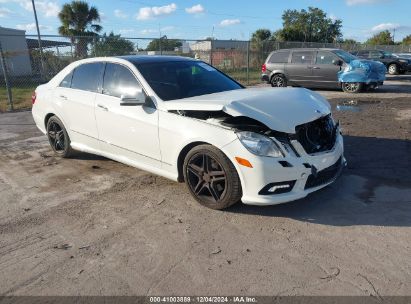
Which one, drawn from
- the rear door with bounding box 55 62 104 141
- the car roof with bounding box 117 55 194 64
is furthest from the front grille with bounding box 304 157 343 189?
the rear door with bounding box 55 62 104 141

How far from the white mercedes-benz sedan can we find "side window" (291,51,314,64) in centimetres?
1056

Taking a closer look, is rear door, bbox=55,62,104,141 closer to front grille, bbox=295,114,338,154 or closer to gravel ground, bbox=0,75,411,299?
gravel ground, bbox=0,75,411,299

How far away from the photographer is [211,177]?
421 cm

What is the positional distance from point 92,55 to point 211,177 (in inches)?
488

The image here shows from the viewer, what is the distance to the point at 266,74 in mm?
16531

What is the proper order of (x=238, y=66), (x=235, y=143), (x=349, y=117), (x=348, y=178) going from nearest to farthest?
(x=235, y=143), (x=348, y=178), (x=349, y=117), (x=238, y=66)

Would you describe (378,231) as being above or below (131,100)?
below

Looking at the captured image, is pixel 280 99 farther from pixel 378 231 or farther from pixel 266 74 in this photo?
pixel 266 74

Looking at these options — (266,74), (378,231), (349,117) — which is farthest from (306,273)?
(266,74)

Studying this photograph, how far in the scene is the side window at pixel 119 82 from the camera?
502 cm

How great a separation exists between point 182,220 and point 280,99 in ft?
5.73

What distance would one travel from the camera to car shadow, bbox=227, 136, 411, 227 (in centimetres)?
400

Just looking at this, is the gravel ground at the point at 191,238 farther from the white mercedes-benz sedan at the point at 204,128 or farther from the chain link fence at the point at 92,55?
the chain link fence at the point at 92,55

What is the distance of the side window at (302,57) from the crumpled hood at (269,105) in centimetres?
1108
